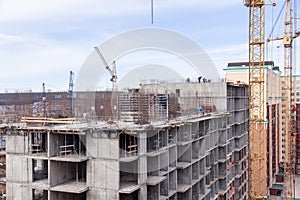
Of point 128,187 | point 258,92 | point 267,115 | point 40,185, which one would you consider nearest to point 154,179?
point 128,187

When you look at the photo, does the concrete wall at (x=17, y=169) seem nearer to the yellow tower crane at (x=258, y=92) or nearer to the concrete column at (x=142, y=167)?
the concrete column at (x=142, y=167)

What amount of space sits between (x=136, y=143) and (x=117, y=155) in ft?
3.95

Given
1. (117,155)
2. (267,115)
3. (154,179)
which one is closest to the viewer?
(117,155)

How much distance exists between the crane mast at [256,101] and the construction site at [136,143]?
0.09 m

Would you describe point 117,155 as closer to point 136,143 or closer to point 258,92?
point 136,143

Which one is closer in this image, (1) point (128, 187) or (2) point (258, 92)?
(1) point (128, 187)

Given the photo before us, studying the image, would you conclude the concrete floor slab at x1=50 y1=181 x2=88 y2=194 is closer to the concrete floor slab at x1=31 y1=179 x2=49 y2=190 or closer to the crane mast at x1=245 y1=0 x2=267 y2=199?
the concrete floor slab at x1=31 y1=179 x2=49 y2=190

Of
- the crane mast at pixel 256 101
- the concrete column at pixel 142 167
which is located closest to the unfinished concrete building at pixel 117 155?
the concrete column at pixel 142 167

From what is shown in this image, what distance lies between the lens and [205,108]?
73.0ft

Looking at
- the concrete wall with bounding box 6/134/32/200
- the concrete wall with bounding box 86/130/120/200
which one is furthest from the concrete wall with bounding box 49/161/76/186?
the concrete wall with bounding box 86/130/120/200

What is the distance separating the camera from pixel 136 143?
1256 cm

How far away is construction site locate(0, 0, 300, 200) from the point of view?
476 inches

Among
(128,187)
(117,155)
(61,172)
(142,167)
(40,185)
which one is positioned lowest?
(40,185)

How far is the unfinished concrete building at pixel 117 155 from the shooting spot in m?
11.9
